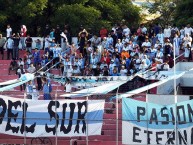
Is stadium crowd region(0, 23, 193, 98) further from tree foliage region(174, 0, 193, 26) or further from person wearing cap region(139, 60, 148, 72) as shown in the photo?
tree foliage region(174, 0, 193, 26)

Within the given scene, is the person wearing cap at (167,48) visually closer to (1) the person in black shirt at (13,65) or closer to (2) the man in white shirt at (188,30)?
(2) the man in white shirt at (188,30)

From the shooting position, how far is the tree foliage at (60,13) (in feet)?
137

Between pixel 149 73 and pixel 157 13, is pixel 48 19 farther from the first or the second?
pixel 157 13

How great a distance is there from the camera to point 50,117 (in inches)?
975

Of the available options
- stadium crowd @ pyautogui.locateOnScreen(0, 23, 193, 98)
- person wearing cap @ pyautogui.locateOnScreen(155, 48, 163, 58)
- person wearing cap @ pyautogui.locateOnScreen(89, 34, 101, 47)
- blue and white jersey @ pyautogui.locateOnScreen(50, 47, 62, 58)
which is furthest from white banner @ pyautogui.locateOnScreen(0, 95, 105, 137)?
person wearing cap @ pyautogui.locateOnScreen(89, 34, 101, 47)

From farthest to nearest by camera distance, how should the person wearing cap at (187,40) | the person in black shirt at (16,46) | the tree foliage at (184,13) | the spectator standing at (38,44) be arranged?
the tree foliage at (184,13)
the spectator standing at (38,44)
the person in black shirt at (16,46)
the person wearing cap at (187,40)

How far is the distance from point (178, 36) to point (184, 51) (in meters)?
1.19

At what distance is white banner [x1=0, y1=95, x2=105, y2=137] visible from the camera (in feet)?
80.0

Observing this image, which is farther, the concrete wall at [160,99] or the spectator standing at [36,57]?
the spectator standing at [36,57]

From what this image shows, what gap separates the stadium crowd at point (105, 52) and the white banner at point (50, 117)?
664cm

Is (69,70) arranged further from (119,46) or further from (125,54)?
(119,46)

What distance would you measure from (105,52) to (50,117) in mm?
8897

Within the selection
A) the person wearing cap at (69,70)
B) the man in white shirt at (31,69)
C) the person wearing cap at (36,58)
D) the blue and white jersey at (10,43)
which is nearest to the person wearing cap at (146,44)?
the person wearing cap at (69,70)

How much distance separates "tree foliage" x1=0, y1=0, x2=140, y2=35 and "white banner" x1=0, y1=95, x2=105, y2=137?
668 inches
